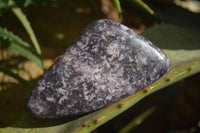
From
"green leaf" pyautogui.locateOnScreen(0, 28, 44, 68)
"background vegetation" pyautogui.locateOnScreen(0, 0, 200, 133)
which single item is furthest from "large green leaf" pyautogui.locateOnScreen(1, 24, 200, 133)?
"green leaf" pyautogui.locateOnScreen(0, 28, 44, 68)

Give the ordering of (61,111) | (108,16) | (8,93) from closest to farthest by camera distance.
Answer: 1. (61,111)
2. (8,93)
3. (108,16)

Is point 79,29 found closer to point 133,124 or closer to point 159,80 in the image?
point 133,124

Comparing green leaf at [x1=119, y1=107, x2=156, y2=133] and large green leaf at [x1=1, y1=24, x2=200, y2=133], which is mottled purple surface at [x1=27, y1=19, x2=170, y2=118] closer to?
large green leaf at [x1=1, y1=24, x2=200, y2=133]

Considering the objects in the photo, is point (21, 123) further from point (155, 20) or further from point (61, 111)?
point (155, 20)

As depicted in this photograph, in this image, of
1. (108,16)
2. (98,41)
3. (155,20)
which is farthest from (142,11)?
(98,41)

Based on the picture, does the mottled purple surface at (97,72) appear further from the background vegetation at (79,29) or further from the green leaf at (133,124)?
the green leaf at (133,124)

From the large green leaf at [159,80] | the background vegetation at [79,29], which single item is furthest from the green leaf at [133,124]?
the large green leaf at [159,80]
